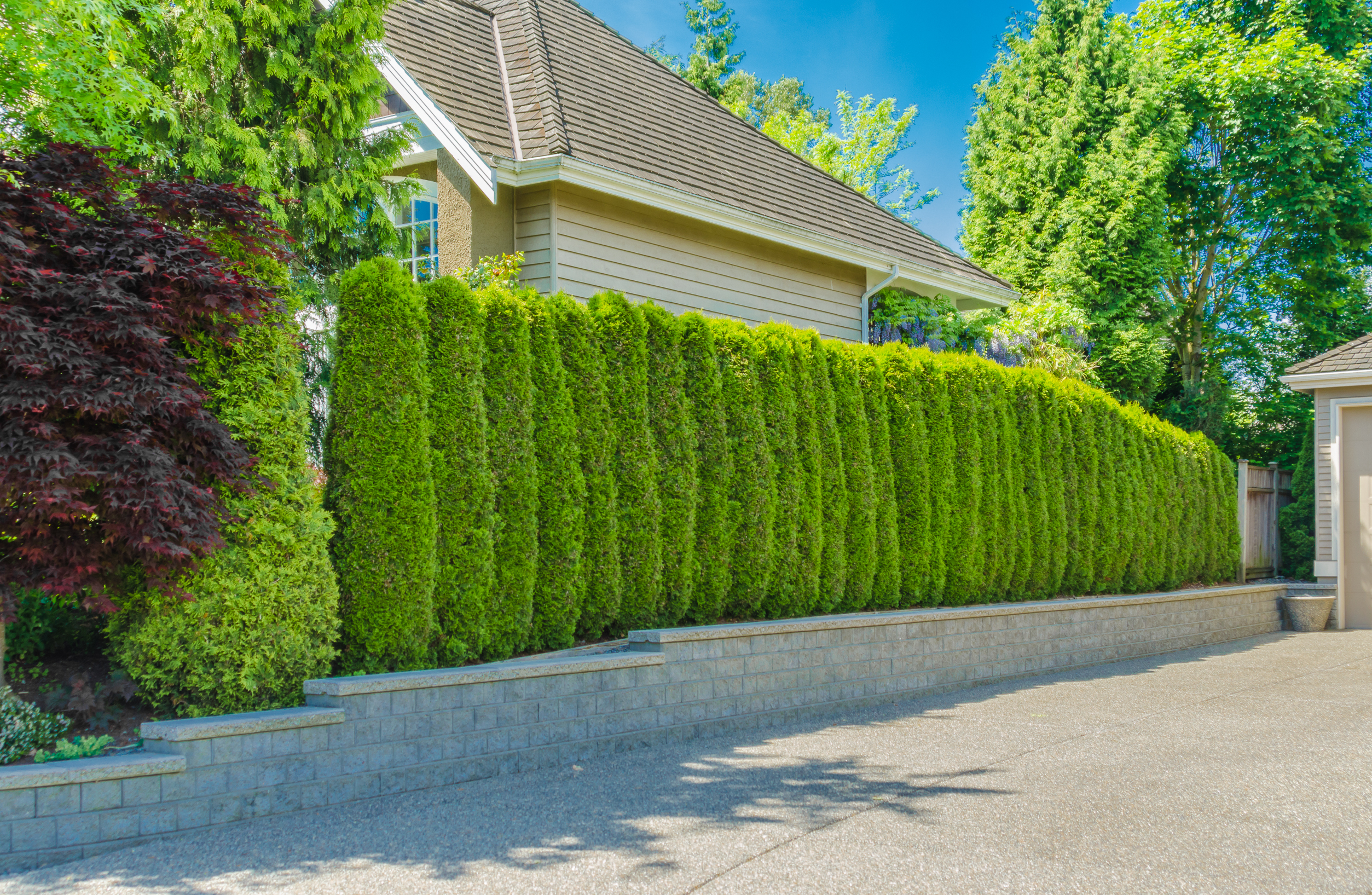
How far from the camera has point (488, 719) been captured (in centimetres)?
533

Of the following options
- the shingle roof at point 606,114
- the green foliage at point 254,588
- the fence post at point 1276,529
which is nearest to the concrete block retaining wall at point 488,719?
the green foliage at point 254,588

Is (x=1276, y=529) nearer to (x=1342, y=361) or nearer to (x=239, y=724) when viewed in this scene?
(x=1342, y=361)

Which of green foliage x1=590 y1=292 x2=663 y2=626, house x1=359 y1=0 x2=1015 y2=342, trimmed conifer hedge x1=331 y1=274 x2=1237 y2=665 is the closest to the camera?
trimmed conifer hedge x1=331 y1=274 x2=1237 y2=665

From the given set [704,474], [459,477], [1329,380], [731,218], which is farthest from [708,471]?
[1329,380]

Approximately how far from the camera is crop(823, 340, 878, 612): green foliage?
8391 millimetres

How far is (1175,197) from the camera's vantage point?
74.7ft

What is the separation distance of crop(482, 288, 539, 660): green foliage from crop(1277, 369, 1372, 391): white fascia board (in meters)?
13.5

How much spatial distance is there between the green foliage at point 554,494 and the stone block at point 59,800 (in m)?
2.74

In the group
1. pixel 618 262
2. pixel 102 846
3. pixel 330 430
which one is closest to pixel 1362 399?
pixel 618 262

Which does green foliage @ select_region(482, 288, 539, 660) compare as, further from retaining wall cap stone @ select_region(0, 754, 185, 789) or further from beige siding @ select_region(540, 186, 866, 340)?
beige siding @ select_region(540, 186, 866, 340)

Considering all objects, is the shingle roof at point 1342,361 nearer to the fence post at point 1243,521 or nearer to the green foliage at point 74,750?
the fence post at point 1243,521

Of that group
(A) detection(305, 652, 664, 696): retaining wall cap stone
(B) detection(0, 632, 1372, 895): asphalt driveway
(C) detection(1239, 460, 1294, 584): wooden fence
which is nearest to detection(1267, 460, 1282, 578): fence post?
(C) detection(1239, 460, 1294, 584): wooden fence

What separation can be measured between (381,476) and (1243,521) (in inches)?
564

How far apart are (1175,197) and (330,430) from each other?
2262 centimetres
